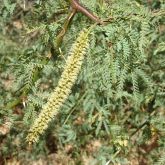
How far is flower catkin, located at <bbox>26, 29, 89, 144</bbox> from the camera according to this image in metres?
1.93

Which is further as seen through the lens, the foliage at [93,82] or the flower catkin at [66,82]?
the foliage at [93,82]

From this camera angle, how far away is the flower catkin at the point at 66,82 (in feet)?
6.32

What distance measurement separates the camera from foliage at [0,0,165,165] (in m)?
2.42

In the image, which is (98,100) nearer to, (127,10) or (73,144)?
(73,144)

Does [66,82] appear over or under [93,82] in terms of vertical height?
over

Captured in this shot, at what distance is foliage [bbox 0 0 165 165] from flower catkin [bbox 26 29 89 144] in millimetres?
278

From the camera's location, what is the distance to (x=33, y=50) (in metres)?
3.14

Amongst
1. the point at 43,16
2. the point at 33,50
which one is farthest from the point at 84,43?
the point at 43,16

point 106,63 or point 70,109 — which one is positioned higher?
point 106,63

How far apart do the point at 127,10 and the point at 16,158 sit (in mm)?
3079

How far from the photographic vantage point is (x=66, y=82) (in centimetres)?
198

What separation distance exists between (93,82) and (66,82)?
2203 mm

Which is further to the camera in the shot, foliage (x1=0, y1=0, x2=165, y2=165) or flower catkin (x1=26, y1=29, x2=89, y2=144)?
foliage (x1=0, y1=0, x2=165, y2=165)

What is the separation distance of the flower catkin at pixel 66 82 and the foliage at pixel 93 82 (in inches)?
11.0
